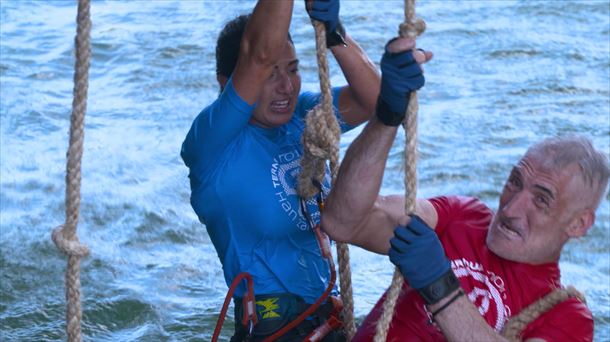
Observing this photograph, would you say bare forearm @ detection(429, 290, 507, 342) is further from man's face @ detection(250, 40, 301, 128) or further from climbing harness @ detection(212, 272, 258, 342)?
man's face @ detection(250, 40, 301, 128)

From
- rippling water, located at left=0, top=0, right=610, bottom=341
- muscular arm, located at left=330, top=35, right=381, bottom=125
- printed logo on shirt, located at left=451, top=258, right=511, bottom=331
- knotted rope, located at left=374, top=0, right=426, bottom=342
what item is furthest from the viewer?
rippling water, located at left=0, top=0, right=610, bottom=341

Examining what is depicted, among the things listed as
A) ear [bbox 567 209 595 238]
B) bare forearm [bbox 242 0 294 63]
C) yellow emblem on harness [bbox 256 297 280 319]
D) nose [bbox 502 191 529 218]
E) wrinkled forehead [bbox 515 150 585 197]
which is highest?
bare forearm [bbox 242 0 294 63]

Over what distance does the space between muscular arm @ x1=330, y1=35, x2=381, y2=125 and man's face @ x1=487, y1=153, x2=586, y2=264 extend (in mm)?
556

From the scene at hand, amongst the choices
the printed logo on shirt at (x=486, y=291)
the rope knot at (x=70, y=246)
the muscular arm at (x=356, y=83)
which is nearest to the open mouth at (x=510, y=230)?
the printed logo on shirt at (x=486, y=291)

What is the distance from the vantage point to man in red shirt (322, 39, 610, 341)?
2.78 metres

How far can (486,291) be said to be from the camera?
290 cm

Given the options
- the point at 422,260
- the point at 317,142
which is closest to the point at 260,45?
the point at 317,142

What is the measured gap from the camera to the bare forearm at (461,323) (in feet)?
8.68

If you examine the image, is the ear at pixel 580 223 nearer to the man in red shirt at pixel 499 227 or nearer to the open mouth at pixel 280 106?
the man in red shirt at pixel 499 227

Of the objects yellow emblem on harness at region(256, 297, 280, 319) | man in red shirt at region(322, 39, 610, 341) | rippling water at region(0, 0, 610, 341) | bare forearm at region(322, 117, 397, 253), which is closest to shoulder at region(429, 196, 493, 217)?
man in red shirt at region(322, 39, 610, 341)

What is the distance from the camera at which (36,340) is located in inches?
195

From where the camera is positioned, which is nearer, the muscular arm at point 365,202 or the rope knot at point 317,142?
the muscular arm at point 365,202

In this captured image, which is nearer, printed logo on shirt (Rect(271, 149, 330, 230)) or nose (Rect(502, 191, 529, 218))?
nose (Rect(502, 191, 529, 218))

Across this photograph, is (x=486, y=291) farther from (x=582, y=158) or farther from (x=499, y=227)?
(x=582, y=158)
